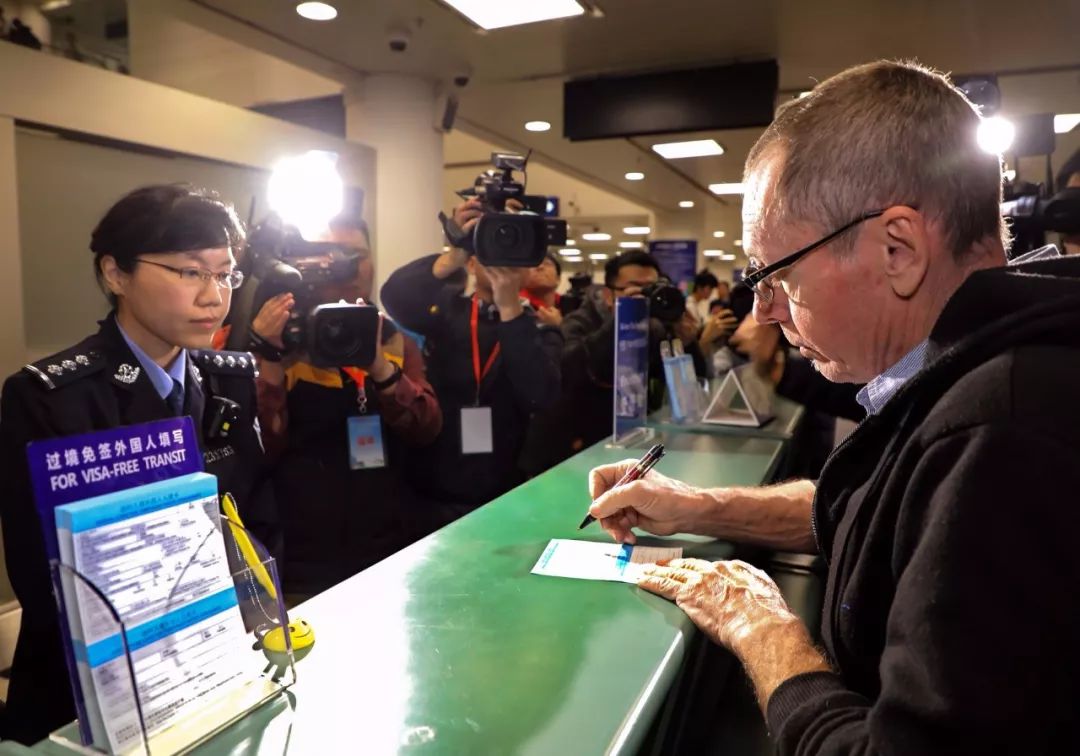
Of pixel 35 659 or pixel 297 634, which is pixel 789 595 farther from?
pixel 35 659

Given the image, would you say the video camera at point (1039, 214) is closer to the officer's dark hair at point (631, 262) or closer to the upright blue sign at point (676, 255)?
the officer's dark hair at point (631, 262)

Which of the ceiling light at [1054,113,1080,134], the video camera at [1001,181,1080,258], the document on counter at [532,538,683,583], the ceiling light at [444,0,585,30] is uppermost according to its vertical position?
the ceiling light at [444,0,585,30]

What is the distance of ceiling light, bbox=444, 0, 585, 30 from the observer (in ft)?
10.3

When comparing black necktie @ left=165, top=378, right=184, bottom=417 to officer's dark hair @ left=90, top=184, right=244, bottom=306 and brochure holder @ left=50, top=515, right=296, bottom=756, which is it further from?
brochure holder @ left=50, top=515, right=296, bottom=756

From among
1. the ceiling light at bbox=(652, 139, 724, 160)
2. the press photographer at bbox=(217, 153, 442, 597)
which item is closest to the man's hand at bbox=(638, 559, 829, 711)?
the press photographer at bbox=(217, 153, 442, 597)

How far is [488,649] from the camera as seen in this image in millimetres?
893

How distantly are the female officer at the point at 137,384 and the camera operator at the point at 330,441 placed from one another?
26 cm

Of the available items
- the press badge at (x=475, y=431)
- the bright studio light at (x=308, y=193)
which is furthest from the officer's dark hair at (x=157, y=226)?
the press badge at (x=475, y=431)

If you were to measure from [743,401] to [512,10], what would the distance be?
Answer: 6.72 ft

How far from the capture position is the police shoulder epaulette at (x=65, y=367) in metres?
1.21

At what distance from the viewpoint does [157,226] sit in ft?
4.46

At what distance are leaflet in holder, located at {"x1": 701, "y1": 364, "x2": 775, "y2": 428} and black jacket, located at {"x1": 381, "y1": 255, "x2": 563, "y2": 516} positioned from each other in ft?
2.04

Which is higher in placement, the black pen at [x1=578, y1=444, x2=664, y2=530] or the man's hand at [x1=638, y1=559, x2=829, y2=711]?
the black pen at [x1=578, y1=444, x2=664, y2=530]

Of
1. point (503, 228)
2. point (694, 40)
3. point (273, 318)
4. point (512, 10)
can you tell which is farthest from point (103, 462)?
point (694, 40)
